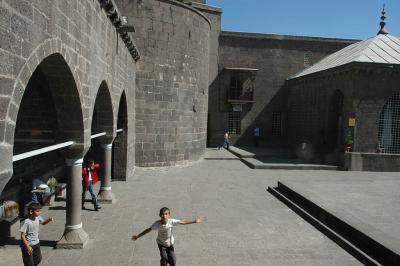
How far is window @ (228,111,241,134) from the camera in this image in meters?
26.6

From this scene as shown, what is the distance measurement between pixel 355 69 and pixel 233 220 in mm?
10874

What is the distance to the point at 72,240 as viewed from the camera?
709 centimetres

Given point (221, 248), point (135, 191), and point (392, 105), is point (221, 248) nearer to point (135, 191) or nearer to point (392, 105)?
point (135, 191)

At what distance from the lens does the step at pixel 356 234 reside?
21.2 feet

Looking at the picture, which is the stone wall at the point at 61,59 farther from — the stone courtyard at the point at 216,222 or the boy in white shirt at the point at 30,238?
the stone courtyard at the point at 216,222

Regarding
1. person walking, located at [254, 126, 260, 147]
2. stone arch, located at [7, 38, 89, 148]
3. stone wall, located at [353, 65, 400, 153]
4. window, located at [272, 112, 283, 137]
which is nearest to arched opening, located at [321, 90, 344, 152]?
stone wall, located at [353, 65, 400, 153]

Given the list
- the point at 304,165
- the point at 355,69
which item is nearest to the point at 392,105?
the point at 355,69

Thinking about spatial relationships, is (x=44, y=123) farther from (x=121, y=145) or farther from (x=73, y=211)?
(x=73, y=211)

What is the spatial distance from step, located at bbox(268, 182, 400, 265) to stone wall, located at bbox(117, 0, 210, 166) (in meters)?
7.23

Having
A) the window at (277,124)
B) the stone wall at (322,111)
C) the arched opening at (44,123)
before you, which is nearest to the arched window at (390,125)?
the stone wall at (322,111)

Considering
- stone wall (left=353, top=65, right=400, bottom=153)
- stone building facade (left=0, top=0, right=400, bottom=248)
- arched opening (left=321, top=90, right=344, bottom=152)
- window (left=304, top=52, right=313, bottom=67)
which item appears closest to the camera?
stone building facade (left=0, top=0, right=400, bottom=248)

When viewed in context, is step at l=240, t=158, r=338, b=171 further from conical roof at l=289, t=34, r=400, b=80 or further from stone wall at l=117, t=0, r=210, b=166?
conical roof at l=289, t=34, r=400, b=80

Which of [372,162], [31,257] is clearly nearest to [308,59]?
[372,162]

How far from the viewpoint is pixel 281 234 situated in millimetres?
8250
